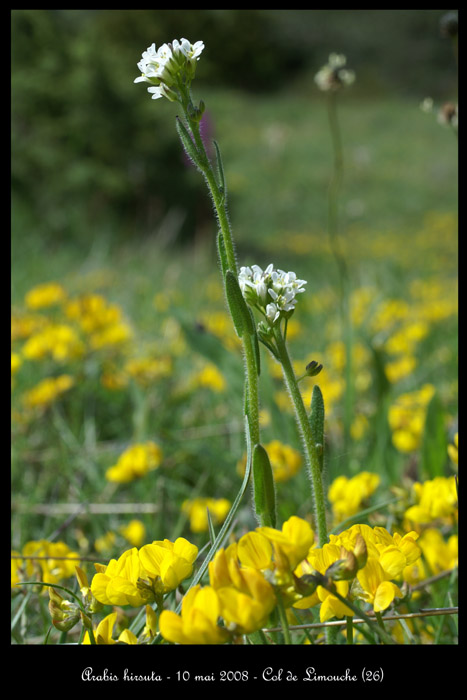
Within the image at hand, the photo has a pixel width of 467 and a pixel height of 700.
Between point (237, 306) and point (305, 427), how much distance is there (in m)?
0.12

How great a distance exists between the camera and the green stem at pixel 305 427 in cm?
52

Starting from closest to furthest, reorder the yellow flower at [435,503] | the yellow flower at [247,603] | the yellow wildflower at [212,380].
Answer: the yellow flower at [247,603], the yellow flower at [435,503], the yellow wildflower at [212,380]

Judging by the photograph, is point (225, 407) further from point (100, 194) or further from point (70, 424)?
point (100, 194)

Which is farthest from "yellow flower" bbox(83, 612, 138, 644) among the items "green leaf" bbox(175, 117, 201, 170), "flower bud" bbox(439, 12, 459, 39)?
"flower bud" bbox(439, 12, 459, 39)

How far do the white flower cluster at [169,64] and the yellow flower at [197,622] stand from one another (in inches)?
15.2

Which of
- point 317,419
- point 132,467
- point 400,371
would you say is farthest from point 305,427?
point 400,371

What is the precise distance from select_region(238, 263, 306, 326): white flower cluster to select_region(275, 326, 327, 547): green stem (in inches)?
0.7

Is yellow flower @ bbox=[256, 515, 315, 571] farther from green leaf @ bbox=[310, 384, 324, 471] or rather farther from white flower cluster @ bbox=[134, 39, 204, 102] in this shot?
white flower cluster @ bbox=[134, 39, 204, 102]

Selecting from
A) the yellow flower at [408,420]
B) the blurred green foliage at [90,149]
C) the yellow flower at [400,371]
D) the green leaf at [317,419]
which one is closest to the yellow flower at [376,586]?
the green leaf at [317,419]

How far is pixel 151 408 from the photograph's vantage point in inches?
64.0

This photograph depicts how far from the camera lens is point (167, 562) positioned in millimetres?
474

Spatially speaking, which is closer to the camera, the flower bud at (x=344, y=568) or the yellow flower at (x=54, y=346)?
the flower bud at (x=344, y=568)

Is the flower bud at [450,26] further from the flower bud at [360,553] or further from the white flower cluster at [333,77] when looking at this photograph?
the flower bud at [360,553]
